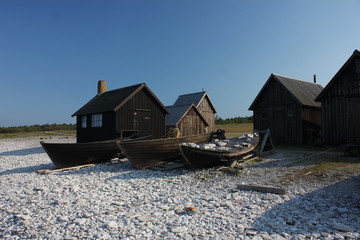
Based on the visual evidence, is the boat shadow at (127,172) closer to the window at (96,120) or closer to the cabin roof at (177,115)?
the window at (96,120)

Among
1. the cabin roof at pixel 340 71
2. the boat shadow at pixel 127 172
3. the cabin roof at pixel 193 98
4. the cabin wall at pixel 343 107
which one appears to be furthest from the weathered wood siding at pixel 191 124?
the boat shadow at pixel 127 172

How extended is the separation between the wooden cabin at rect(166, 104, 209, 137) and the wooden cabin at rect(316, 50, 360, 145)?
41.1 ft

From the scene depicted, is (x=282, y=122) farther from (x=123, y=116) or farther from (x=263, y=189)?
(x=263, y=189)

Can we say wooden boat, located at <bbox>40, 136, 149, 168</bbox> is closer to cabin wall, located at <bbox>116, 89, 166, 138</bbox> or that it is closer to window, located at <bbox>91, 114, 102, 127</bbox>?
cabin wall, located at <bbox>116, 89, 166, 138</bbox>

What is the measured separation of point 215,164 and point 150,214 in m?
5.97

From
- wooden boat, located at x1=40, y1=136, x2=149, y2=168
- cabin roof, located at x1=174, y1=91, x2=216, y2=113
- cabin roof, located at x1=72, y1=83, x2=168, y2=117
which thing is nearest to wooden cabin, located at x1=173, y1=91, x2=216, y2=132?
cabin roof, located at x1=174, y1=91, x2=216, y2=113

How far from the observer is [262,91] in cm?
2306

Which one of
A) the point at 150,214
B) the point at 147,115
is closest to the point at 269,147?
the point at 147,115

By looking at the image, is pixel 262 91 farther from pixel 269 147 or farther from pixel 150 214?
pixel 150 214

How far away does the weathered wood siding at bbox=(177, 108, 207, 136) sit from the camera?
26.4 metres

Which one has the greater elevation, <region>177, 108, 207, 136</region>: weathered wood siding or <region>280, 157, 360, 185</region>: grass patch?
<region>177, 108, 207, 136</region>: weathered wood siding

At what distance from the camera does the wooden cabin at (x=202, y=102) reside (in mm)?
34081

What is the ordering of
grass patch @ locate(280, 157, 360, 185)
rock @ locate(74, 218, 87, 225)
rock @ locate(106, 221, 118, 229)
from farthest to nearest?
grass patch @ locate(280, 157, 360, 185) < rock @ locate(74, 218, 87, 225) < rock @ locate(106, 221, 118, 229)

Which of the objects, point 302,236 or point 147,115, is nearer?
point 302,236
